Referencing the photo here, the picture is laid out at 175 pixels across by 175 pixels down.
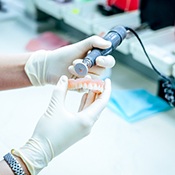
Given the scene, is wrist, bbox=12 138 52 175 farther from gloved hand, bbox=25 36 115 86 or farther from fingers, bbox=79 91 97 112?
gloved hand, bbox=25 36 115 86

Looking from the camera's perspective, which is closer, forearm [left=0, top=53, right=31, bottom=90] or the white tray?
forearm [left=0, top=53, right=31, bottom=90]

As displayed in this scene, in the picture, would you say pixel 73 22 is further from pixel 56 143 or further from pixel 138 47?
pixel 56 143

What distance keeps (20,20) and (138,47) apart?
90cm

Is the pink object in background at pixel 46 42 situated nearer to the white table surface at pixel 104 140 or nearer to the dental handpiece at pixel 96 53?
the white table surface at pixel 104 140

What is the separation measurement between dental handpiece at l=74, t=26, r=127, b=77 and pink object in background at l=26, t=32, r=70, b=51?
0.70m

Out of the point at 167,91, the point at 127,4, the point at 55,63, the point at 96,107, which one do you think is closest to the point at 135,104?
the point at 167,91

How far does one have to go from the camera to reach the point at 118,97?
1.37 metres

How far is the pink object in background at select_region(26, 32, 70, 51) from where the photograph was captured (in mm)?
1727

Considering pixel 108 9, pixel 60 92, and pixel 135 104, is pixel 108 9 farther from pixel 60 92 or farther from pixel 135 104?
pixel 60 92

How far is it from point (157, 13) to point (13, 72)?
654 millimetres

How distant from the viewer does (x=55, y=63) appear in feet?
3.71

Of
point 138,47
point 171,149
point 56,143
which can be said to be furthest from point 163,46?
point 56,143

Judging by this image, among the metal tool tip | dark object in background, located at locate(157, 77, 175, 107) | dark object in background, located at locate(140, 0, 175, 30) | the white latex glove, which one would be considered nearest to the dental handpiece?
the metal tool tip

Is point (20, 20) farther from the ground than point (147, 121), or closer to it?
closer to it
